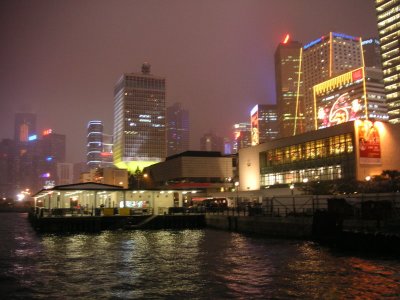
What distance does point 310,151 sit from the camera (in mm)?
91438

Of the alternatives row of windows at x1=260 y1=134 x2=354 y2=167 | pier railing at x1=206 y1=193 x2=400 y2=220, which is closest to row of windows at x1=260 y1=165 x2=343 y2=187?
row of windows at x1=260 y1=134 x2=354 y2=167

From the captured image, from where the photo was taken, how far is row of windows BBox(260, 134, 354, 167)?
270 feet

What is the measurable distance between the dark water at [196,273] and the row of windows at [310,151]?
45.8 meters

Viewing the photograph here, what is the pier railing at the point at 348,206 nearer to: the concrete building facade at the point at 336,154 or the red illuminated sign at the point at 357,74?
the concrete building facade at the point at 336,154

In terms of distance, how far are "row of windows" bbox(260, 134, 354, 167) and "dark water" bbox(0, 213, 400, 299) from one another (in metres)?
45.8

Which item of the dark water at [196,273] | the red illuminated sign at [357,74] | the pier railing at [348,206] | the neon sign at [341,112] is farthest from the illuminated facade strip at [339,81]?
the dark water at [196,273]

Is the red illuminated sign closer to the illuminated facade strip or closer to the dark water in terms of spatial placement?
the illuminated facade strip

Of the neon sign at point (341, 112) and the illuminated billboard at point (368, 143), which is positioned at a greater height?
the neon sign at point (341, 112)

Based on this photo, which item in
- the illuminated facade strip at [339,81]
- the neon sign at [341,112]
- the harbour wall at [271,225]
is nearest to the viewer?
the harbour wall at [271,225]

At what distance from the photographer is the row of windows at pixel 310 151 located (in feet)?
270

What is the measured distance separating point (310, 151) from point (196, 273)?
224 ft

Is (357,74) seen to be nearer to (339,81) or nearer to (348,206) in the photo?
(339,81)

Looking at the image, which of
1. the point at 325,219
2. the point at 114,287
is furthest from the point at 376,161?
the point at 114,287

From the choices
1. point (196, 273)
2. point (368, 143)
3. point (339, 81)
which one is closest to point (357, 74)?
point (339, 81)
